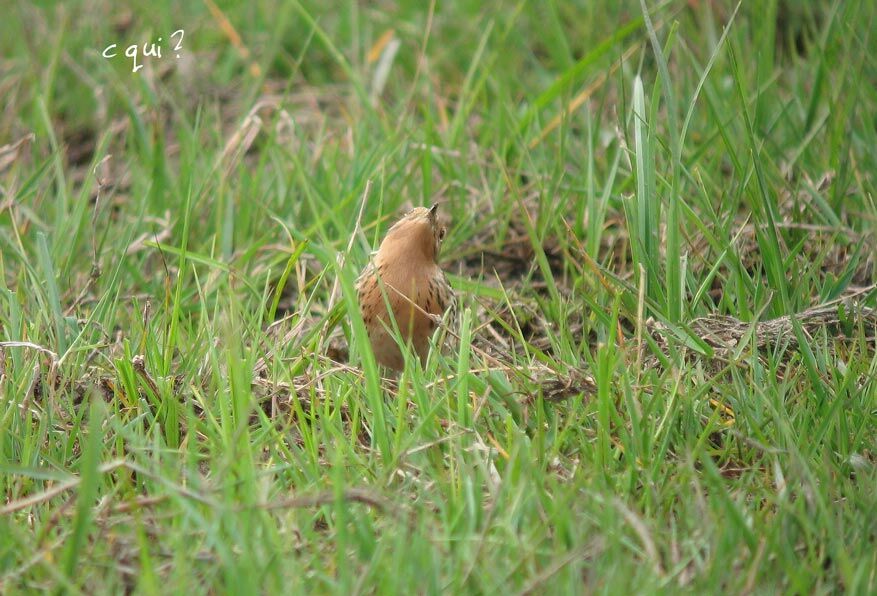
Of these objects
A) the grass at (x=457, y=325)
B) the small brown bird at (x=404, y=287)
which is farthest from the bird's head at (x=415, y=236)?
the grass at (x=457, y=325)

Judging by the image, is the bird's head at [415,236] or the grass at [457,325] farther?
the bird's head at [415,236]

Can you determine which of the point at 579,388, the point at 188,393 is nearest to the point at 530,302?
the point at 579,388

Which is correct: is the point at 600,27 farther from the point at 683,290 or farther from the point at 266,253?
the point at 683,290

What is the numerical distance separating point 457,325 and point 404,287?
37cm

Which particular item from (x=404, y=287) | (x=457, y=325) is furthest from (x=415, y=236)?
(x=457, y=325)

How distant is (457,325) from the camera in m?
4.52

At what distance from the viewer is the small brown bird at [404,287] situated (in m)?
4.25

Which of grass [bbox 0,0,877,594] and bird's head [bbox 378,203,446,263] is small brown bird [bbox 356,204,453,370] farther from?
grass [bbox 0,0,877,594]

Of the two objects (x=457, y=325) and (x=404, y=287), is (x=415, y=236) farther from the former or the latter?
(x=457, y=325)

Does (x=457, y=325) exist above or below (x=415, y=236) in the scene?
below

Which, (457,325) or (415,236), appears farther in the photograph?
(457,325)

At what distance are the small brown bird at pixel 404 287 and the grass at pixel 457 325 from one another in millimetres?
122

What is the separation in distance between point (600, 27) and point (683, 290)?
2893 mm

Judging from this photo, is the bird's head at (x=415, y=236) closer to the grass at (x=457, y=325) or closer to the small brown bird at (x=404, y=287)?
the small brown bird at (x=404, y=287)
